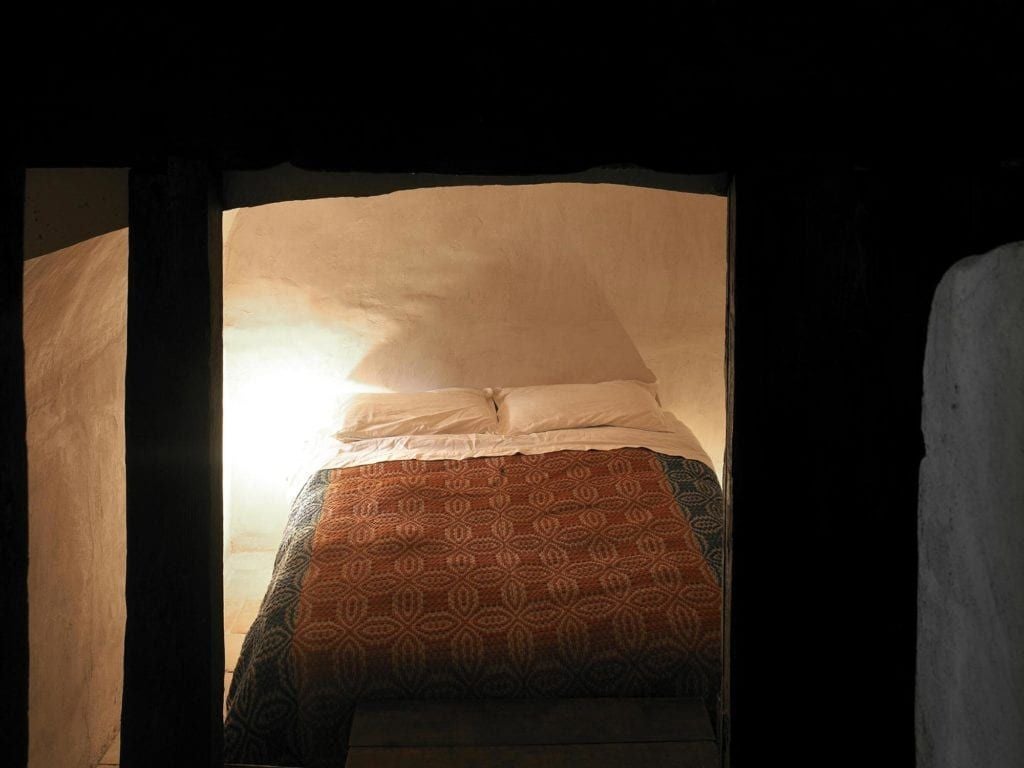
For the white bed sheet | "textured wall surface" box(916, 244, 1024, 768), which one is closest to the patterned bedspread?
the white bed sheet

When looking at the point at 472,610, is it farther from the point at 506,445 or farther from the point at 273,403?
the point at 273,403

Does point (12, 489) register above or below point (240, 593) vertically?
above

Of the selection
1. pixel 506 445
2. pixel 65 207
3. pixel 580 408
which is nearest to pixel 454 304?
pixel 580 408

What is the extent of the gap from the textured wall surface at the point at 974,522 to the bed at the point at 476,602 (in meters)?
1.04

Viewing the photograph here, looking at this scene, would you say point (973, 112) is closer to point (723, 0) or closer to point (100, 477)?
point (723, 0)

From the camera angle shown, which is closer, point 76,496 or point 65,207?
point 65,207

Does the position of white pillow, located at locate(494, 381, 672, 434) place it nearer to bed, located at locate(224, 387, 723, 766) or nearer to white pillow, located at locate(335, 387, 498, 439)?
white pillow, located at locate(335, 387, 498, 439)

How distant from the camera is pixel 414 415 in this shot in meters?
4.30

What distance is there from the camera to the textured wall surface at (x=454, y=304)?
15.3ft

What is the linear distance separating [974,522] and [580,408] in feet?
10.0

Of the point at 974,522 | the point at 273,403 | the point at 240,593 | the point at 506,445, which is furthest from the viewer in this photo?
the point at 273,403

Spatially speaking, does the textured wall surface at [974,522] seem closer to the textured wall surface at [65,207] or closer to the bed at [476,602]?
the bed at [476,602]

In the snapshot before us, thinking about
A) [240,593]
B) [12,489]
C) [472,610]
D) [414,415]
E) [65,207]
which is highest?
[65,207]

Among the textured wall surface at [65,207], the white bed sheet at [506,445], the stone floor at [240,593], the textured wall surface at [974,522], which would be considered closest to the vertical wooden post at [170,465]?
the textured wall surface at [65,207]
